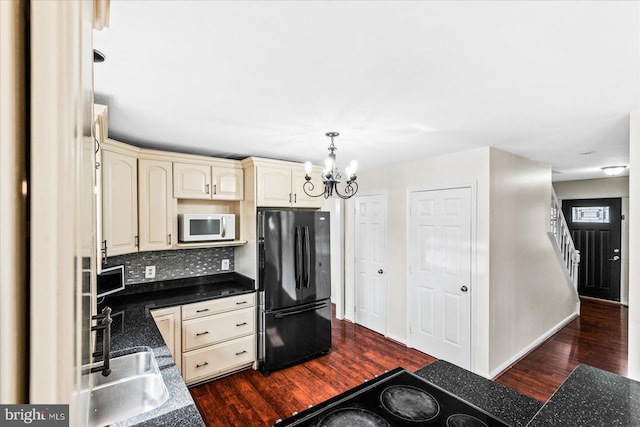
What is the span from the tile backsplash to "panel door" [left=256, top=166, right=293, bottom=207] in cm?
88

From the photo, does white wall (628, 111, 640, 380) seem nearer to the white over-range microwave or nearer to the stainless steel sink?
the stainless steel sink

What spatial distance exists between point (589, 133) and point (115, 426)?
360 cm

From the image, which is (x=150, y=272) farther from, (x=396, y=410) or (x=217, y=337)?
(x=396, y=410)

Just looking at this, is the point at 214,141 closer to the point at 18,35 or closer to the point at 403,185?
the point at 403,185

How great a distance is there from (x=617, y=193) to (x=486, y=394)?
598 centimetres

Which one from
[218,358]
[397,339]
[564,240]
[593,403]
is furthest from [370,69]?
[564,240]

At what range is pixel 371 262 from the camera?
4.26m

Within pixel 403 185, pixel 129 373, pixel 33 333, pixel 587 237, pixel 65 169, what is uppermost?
pixel 403 185

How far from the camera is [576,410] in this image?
1079 millimetres

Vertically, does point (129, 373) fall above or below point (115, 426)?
below

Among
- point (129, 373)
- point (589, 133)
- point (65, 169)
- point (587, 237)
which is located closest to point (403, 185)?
point (589, 133)

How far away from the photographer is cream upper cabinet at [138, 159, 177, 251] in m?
2.77

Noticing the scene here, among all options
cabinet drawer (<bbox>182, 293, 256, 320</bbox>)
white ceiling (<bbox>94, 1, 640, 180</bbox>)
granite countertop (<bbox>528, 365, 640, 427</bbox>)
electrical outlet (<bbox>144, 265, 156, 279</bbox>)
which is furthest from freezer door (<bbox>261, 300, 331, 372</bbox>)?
granite countertop (<bbox>528, 365, 640, 427</bbox>)

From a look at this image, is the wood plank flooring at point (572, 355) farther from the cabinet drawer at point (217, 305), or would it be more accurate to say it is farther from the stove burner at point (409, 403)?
the cabinet drawer at point (217, 305)
